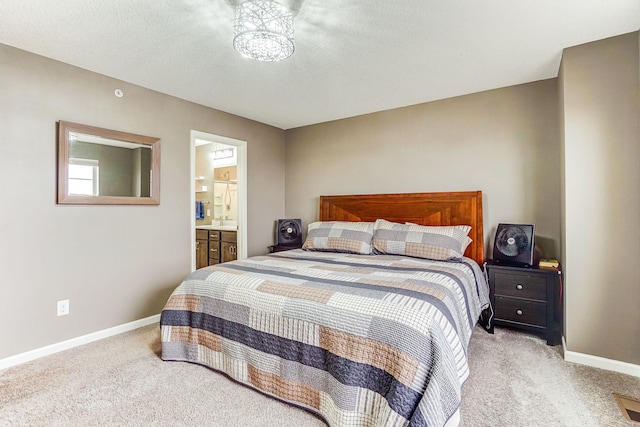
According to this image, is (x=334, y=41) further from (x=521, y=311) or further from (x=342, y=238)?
(x=521, y=311)

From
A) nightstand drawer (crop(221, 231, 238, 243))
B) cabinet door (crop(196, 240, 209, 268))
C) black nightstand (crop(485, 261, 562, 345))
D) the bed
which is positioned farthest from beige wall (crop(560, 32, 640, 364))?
cabinet door (crop(196, 240, 209, 268))

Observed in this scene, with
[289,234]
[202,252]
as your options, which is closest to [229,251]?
[202,252]

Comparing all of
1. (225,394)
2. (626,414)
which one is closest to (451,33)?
(626,414)

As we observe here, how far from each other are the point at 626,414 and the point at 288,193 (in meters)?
3.87

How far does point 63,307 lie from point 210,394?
159 centimetres

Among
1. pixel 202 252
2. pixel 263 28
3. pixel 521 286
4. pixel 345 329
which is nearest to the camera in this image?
pixel 345 329

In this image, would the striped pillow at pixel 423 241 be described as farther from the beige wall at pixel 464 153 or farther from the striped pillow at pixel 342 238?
the beige wall at pixel 464 153

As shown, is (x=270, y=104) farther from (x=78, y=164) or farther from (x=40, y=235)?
(x=40, y=235)

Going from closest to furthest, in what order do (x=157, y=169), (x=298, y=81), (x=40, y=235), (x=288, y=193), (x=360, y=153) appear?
(x=40, y=235), (x=298, y=81), (x=157, y=169), (x=360, y=153), (x=288, y=193)

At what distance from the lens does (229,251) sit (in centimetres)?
439

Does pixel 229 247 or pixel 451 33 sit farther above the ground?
pixel 451 33

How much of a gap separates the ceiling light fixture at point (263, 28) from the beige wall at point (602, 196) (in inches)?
81.7

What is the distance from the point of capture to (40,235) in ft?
8.04

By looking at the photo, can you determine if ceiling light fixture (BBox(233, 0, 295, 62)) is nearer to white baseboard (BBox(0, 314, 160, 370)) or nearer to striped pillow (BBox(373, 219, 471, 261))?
striped pillow (BBox(373, 219, 471, 261))
